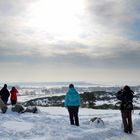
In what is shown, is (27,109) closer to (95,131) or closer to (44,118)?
(44,118)

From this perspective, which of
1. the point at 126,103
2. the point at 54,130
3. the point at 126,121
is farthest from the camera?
the point at 126,103

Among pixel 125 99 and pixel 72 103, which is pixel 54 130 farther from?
pixel 125 99

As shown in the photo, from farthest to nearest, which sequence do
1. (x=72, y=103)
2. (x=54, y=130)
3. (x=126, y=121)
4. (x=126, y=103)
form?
(x=72, y=103) → (x=126, y=103) → (x=126, y=121) → (x=54, y=130)

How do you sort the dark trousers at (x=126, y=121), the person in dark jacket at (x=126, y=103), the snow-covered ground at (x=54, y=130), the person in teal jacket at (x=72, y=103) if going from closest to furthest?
the snow-covered ground at (x=54, y=130) < the dark trousers at (x=126, y=121) < the person in dark jacket at (x=126, y=103) < the person in teal jacket at (x=72, y=103)

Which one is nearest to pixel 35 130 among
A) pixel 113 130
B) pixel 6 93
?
pixel 113 130

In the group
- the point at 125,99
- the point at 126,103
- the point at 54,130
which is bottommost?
the point at 54,130

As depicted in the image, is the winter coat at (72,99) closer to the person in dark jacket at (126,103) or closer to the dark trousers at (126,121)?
the person in dark jacket at (126,103)

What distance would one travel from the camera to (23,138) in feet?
44.5

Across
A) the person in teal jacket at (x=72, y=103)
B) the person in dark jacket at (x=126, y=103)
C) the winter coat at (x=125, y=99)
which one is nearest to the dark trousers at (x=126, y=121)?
the person in dark jacket at (x=126, y=103)

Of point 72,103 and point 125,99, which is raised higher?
point 125,99

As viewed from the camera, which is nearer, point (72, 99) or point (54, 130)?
point (54, 130)

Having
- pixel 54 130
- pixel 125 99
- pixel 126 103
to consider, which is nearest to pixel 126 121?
pixel 126 103

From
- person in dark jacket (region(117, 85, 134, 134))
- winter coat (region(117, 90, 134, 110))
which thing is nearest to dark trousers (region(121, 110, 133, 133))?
person in dark jacket (region(117, 85, 134, 134))

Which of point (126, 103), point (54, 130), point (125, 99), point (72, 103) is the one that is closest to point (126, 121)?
point (126, 103)
